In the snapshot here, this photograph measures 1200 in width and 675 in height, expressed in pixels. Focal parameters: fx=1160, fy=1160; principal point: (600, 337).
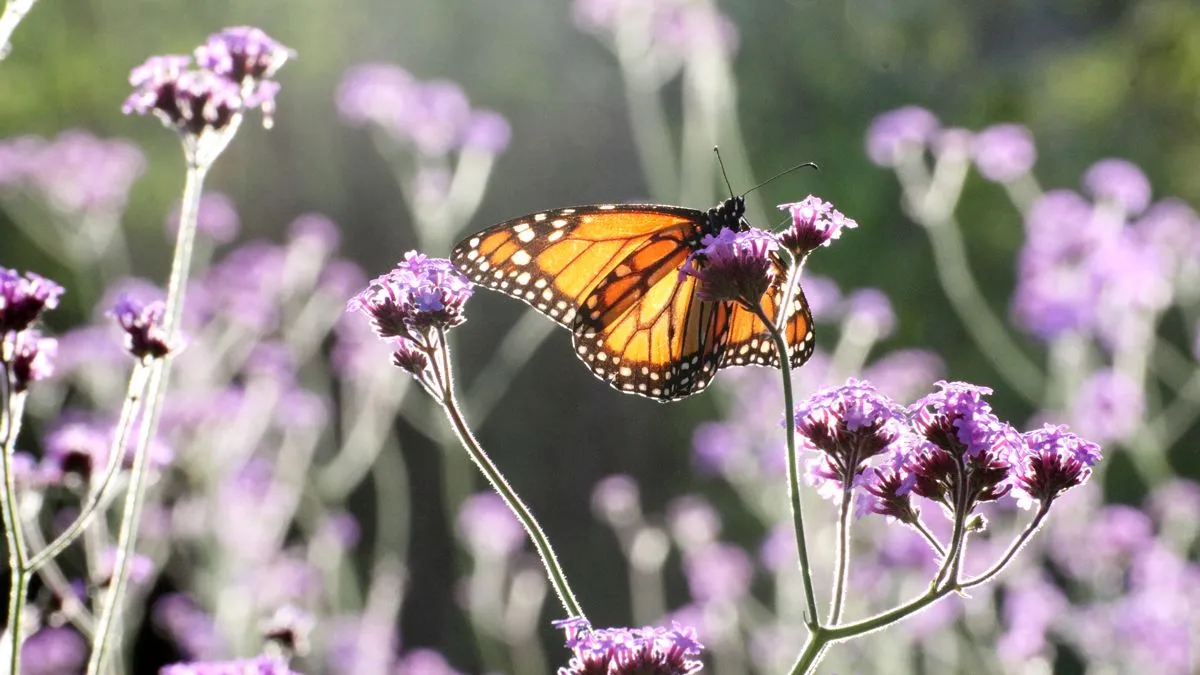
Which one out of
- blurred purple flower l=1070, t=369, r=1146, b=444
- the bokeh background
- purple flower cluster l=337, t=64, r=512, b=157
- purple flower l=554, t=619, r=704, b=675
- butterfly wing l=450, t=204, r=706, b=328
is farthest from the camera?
the bokeh background

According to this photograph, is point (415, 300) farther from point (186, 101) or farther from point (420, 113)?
point (420, 113)

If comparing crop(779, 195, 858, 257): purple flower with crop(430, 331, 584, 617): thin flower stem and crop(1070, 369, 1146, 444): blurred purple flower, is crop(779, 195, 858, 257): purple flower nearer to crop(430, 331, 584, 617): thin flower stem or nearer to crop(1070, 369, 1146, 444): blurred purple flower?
crop(430, 331, 584, 617): thin flower stem

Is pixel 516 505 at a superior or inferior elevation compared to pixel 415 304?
inferior

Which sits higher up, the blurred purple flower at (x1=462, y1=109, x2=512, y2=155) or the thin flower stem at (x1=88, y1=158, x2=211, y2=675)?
the blurred purple flower at (x1=462, y1=109, x2=512, y2=155)

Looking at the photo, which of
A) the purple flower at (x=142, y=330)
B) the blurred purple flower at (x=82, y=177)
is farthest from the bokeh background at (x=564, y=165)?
the purple flower at (x=142, y=330)

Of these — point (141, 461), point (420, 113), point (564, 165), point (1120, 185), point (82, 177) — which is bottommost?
point (141, 461)

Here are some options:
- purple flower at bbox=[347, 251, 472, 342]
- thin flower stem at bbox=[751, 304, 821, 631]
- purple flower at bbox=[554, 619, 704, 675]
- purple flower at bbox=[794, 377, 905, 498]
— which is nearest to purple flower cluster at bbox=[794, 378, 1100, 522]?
purple flower at bbox=[794, 377, 905, 498]

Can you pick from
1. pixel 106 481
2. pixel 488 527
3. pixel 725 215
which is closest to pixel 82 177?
pixel 488 527

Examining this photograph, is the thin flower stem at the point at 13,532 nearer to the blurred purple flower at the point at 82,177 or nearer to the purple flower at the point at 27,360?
the purple flower at the point at 27,360
